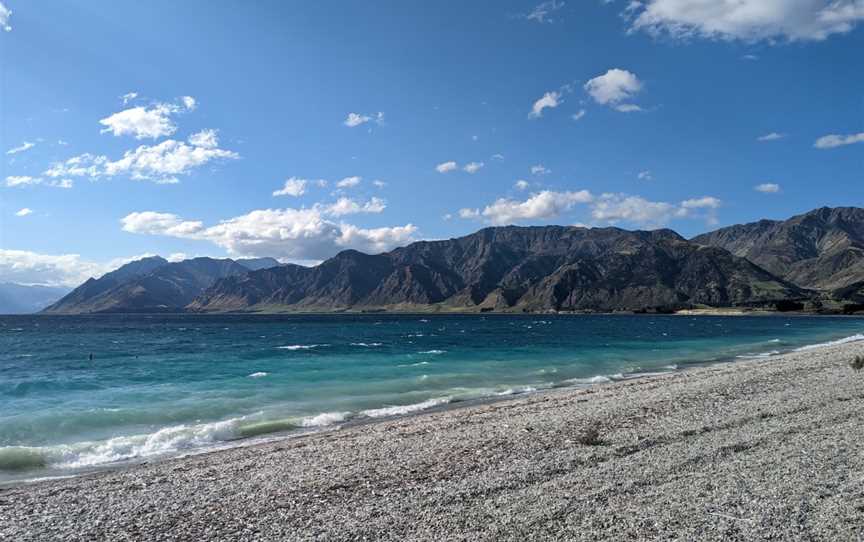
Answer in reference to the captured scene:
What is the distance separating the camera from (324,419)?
24.3m

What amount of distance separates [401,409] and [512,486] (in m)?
15.4

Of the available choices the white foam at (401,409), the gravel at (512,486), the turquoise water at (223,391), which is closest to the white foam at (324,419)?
the turquoise water at (223,391)

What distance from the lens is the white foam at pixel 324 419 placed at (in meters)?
23.8

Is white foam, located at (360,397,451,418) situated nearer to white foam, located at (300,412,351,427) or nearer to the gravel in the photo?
white foam, located at (300,412,351,427)

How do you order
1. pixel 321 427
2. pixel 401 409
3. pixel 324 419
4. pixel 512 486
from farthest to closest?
pixel 401 409 → pixel 324 419 → pixel 321 427 → pixel 512 486

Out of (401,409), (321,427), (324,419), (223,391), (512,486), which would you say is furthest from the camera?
(223,391)

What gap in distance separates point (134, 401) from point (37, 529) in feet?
71.7

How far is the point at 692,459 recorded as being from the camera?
12938 millimetres

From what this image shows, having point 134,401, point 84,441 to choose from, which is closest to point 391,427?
point 84,441

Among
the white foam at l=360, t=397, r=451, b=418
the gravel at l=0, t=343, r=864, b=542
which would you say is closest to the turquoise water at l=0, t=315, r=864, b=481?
the white foam at l=360, t=397, r=451, b=418

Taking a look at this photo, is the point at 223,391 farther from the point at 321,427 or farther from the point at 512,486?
the point at 512,486

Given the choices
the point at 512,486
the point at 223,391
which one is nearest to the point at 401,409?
the point at 223,391

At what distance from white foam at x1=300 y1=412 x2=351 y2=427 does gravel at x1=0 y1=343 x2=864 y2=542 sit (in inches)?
176

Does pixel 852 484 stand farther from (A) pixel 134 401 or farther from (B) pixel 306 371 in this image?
Result: (B) pixel 306 371
